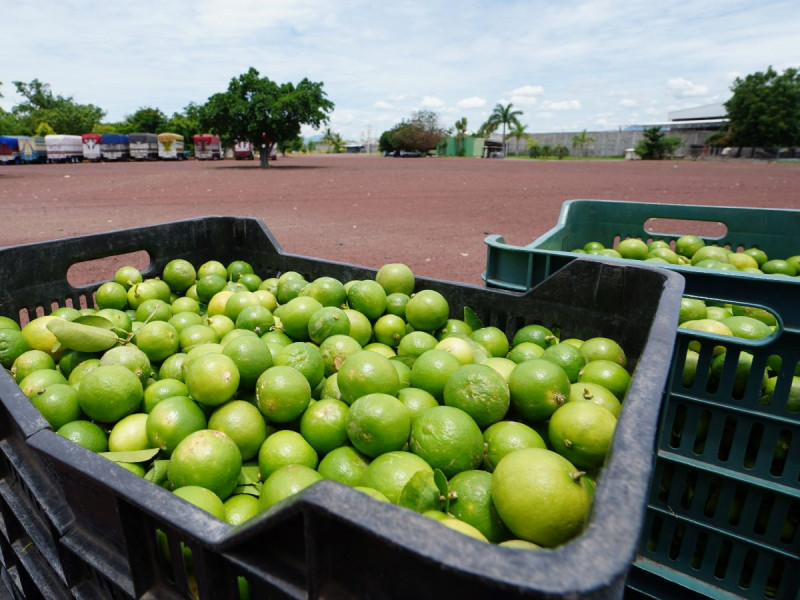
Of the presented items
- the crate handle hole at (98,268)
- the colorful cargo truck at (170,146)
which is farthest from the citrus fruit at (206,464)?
the colorful cargo truck at (170,146)

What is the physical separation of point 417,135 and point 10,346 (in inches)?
3488

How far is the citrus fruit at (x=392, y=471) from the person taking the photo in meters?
1.65

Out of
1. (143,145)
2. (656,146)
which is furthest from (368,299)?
(656,146)

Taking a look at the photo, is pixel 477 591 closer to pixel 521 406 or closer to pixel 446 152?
pixel 521 406

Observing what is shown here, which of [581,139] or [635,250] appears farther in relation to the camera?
[581,139]

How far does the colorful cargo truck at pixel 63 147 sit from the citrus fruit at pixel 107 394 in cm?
5267

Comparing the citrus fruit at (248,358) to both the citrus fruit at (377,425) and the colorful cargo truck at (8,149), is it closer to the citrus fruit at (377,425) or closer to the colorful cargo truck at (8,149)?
the citrus fruit at (377,425)

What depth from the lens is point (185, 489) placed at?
161cm

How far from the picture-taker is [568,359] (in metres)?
2.18

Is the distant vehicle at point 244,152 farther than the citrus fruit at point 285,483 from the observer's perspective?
Yes

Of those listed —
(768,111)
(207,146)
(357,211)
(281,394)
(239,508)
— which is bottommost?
(357,211)

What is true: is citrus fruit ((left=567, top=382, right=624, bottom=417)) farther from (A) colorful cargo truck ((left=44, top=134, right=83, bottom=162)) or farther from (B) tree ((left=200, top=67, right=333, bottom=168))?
(A) colorful cargo truck ((left=44, top=134, right=83, bottom=162))

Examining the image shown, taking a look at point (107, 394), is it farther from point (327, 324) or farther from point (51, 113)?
point (51, 113)

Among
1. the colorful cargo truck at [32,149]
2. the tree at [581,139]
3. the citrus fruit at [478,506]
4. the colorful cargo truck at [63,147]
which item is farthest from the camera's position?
the tree at [581,139]
